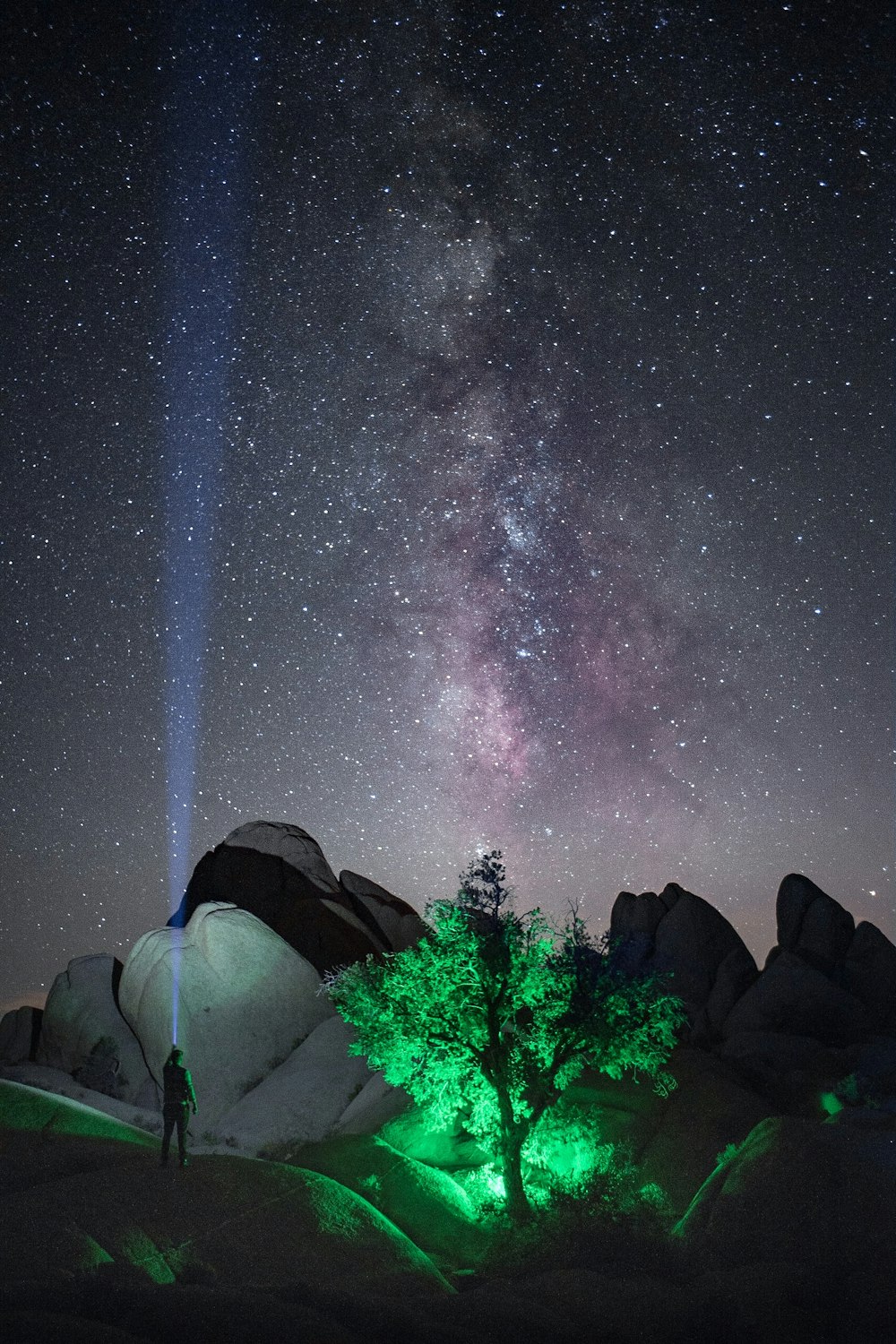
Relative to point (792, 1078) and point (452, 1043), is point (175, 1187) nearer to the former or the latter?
point (452, 1043)

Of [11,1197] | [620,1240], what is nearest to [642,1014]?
[620,1240]

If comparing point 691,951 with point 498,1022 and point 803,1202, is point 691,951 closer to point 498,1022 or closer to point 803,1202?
point 498,1022

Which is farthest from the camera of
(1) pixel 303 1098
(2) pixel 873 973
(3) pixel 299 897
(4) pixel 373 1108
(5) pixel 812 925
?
(5) pixel 812 925

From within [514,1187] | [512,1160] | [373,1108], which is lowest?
[514,1187]

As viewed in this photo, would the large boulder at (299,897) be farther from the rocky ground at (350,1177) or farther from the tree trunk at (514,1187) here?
the tree trunk at (514,1187)

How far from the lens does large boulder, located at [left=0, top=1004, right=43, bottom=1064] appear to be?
41.2 m

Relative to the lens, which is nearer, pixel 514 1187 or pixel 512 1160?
pixel 514 1187

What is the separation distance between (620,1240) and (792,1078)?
21.1 m

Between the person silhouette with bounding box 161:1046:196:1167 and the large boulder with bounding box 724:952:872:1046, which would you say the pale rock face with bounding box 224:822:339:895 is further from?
the person silhouette with bounding box 161:1046:196:1167

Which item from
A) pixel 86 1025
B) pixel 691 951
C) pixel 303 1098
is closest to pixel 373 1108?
pixel 303 1098

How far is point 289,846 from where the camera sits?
151ft

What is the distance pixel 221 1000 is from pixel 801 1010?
89.7 ft

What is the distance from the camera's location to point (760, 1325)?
522 inches

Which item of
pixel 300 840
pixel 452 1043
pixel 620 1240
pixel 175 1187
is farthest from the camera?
pixel 300 840
